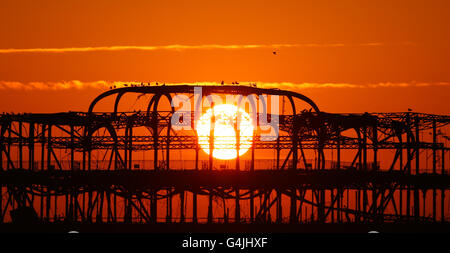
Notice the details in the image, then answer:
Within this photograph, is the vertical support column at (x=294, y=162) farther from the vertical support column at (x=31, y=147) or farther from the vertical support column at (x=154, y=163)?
the vertical support column at (x=31, y=147)

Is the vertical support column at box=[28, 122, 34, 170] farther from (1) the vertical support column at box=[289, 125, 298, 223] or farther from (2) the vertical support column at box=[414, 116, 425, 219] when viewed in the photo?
(2) the vertical support column at box=[414, 116, 425, 219]

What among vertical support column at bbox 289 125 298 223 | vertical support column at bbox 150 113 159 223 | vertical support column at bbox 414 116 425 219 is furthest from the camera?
vertical support column at bbox 289 125 298 223

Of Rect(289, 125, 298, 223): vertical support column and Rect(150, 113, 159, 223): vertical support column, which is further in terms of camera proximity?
Rect(289, 125, 298, 223): vertical support column

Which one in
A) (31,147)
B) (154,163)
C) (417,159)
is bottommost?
(154,163)

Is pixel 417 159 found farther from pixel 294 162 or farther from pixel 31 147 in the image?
pixel 31 147

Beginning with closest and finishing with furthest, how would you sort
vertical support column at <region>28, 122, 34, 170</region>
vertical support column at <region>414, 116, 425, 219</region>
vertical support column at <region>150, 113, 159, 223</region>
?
vertical support column at <region>150, 113, 159, 223</region>
vertical support column at <region>414, 116, 425, 219</region>
vertical support column at <region>28, 122, 34, 170</region>

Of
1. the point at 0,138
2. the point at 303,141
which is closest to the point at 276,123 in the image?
the point at 303,141

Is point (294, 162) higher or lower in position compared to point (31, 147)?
lower

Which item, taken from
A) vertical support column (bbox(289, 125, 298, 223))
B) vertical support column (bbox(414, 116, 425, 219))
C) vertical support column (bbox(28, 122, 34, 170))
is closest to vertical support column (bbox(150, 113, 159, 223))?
vertical support column (bbox(28, 122, 34, 170))

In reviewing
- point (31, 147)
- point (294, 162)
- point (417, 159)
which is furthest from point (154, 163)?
point (417, 159)
